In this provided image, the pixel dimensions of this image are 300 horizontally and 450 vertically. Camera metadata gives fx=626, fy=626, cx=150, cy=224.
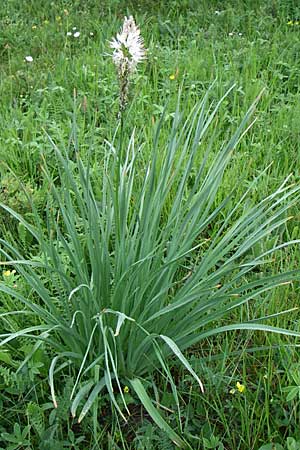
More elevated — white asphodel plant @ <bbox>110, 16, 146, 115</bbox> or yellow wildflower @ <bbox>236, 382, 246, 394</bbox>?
white asphodel plant @ <bbox>110, 16, 146, 115</bbox>

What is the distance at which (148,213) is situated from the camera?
1.83 metres

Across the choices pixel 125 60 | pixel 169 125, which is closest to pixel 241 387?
pixel 125 60

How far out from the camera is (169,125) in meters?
3.02

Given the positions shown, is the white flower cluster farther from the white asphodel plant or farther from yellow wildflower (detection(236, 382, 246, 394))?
yellow wildflower (detection(236, 382, 246, 394))

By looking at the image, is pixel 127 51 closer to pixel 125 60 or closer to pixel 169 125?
pixel 125 60

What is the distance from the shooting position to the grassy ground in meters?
1.83

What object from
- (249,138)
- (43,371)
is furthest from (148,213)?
(249,138)

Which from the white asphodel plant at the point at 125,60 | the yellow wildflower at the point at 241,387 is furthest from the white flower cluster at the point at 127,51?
the yellow wildflower at the point at 241,387

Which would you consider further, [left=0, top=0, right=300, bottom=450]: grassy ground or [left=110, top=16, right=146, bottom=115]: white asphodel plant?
[left=0, top=0, right=300, bottom=450]: grassy ground

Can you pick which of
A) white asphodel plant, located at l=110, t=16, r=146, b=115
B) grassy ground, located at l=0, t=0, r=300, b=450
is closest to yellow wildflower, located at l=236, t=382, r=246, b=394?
grassy ground, located at l=0, t=0, r=300, b=450

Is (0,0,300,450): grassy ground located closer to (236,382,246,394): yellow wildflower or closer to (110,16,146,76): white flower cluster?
(236,382,246,394): yellow wildflower

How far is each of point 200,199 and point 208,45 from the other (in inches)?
94.1

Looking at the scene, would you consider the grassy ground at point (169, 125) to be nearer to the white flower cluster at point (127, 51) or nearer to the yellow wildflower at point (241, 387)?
the yellow wildflower at point (241, 387)

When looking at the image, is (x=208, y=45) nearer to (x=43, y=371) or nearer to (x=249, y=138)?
(x=249, y=138)
